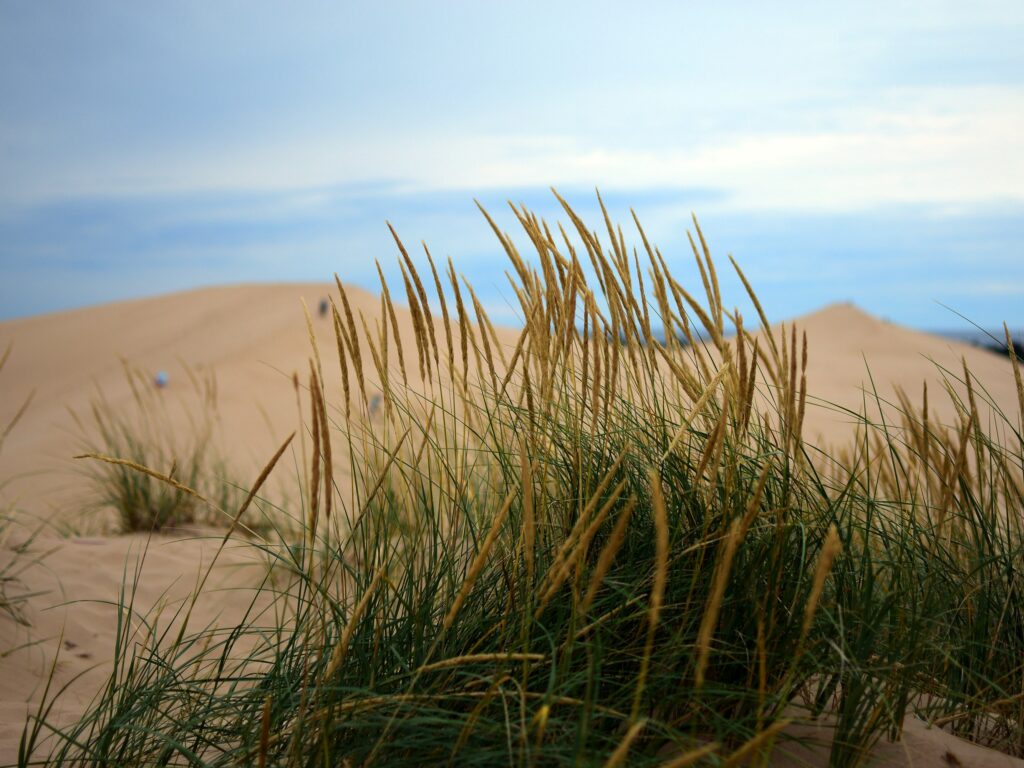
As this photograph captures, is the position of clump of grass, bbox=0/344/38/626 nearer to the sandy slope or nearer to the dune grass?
the sandy slope

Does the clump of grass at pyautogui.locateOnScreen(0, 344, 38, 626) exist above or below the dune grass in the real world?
Answer: below

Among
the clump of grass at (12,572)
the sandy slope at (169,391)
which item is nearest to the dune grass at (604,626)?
the sandy slope at (169,391)

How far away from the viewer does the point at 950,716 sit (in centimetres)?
154

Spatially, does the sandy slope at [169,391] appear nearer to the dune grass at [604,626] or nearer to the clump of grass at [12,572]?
the clump of grass at [12,572]

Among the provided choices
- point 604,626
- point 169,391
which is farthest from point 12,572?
point 169,391

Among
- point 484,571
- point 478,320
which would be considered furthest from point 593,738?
point 478,320

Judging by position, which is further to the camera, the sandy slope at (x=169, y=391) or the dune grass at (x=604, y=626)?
the sandy slope at (x=169, y=391)

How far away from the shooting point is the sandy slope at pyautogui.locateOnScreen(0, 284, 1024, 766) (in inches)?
108

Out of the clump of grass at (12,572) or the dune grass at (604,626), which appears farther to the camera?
the clump of grass at (12,572)

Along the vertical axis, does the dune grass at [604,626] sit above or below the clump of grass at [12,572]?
above

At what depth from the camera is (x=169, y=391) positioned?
31.5ft

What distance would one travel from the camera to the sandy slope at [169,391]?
8.99 ft

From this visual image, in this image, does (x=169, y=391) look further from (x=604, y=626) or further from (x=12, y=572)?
(x=604, y=626)

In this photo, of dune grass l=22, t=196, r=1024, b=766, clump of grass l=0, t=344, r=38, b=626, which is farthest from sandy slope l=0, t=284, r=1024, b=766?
dune grass l=22, t=196, r=1024, b=766
